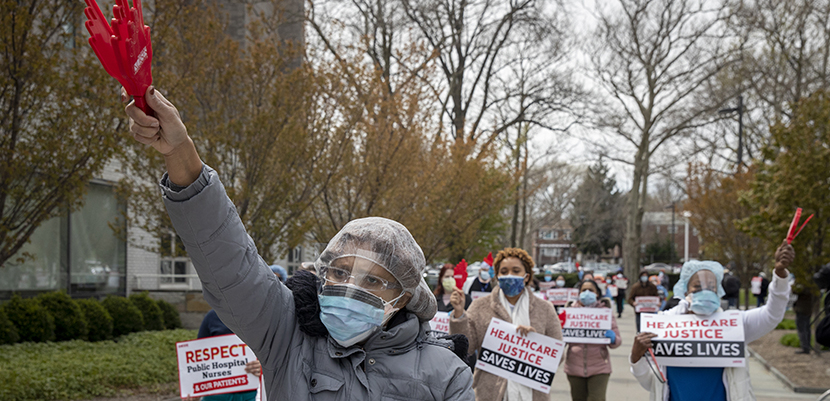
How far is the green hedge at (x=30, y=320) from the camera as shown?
12281 millimetres

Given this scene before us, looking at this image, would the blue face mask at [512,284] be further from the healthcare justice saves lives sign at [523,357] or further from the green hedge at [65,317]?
the green hedge at [65,317]

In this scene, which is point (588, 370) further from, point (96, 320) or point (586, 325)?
point (96, 320)

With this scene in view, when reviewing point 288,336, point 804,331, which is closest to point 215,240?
point 288,336

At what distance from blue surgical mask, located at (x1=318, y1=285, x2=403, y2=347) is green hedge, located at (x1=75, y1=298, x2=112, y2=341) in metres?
12.7

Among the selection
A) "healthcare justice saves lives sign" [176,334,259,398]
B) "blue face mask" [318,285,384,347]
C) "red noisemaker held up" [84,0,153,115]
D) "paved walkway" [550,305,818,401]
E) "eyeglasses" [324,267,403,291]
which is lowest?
"paved walkway" [550,305,818,401]

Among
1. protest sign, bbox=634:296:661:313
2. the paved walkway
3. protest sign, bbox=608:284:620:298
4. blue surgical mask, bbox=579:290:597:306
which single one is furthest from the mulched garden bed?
protest sign, bbox=608:284:620:298

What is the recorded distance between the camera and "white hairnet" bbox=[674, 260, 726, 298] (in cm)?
570

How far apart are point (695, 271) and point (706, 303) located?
266 mm

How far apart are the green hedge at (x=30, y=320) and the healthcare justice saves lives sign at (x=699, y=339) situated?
10.6 meters

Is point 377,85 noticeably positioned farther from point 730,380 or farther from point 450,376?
point 450,376

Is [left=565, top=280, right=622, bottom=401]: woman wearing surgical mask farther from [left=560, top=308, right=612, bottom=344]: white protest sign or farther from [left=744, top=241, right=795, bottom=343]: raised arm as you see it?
[left=744, top=241, right=795, bottom=343]: raised arm

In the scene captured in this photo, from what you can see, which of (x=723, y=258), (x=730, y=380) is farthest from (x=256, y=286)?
(x=723, y=258)

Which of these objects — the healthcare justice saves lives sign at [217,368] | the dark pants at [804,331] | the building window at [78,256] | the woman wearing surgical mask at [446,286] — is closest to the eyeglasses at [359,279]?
the healthcare justice saves lives sign at [217,368]

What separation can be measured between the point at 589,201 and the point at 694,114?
33.5 meters
